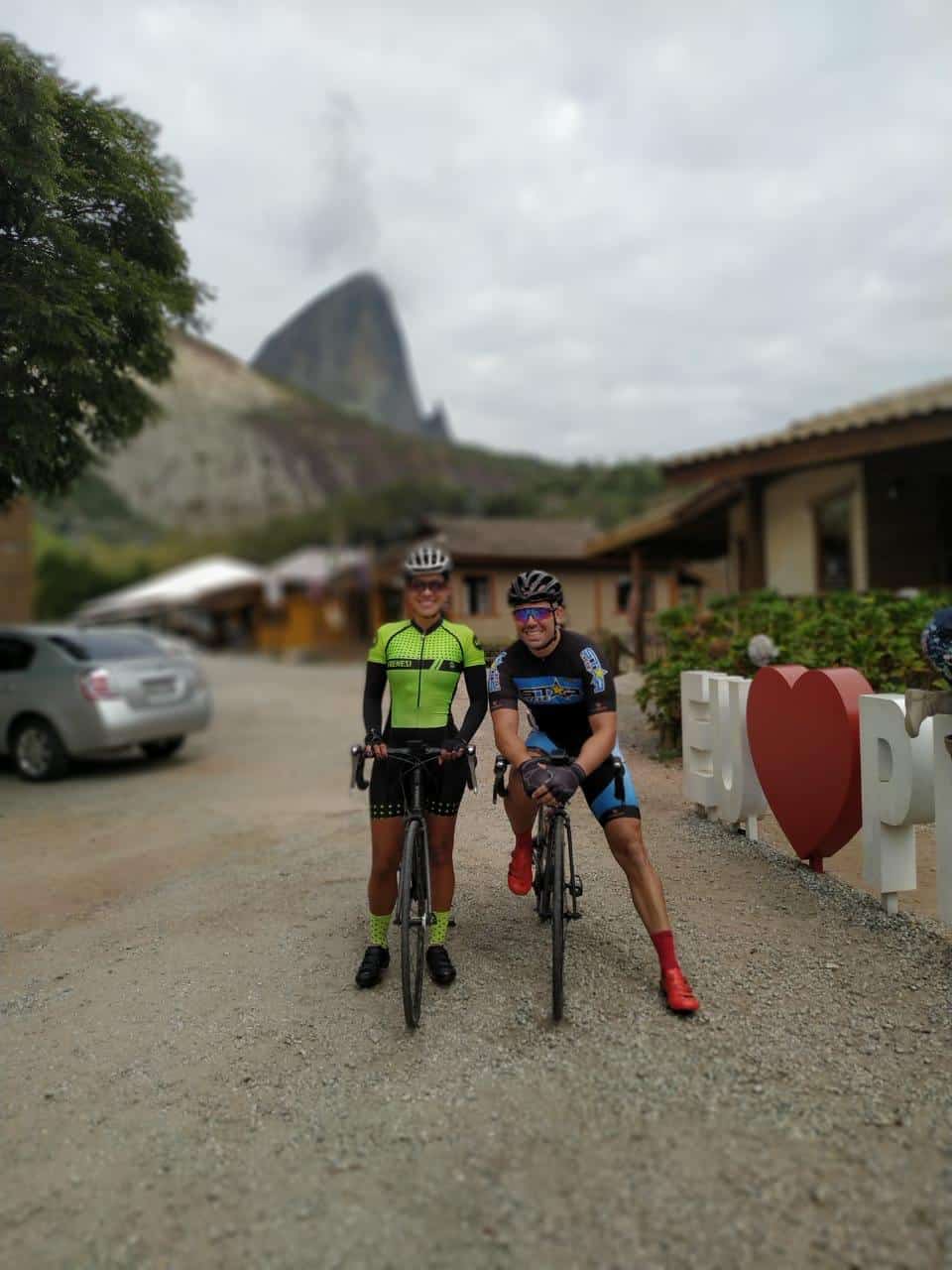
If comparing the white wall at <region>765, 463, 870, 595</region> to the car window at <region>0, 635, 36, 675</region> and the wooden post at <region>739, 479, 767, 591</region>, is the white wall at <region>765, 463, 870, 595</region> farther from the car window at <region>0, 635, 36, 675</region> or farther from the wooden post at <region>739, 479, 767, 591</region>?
the car window at <region>0, 635, 36, 675</region>

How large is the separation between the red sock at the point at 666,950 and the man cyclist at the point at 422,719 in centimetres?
83

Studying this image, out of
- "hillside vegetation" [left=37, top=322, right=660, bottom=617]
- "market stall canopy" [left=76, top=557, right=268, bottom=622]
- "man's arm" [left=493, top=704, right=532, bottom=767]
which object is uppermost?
"hillside vegetation" [left=37, top=322, right=660, bottom=617]

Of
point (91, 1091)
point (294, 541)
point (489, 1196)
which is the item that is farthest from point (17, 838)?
point (294, 541)

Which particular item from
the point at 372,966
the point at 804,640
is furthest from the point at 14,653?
the point at 804,640

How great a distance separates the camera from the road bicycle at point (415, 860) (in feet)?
11.1

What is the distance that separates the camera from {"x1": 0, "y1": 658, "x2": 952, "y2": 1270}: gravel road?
233 cm

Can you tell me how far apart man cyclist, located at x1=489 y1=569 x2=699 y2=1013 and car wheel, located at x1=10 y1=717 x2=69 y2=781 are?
633cm

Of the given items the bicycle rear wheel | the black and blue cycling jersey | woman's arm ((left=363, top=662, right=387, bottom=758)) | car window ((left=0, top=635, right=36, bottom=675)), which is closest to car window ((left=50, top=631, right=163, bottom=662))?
car window ((left=0, top=635, right=36, bottom=675))

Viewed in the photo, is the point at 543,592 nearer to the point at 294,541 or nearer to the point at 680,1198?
the point at 680,1198

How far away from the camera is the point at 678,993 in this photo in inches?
133

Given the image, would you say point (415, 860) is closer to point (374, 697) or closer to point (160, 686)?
point (374, 697)

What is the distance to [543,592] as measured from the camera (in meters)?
3.61

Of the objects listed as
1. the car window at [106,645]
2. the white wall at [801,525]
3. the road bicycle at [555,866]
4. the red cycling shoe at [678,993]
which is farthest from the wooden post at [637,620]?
the car window at [106,645]

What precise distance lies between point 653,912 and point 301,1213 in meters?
1.61
